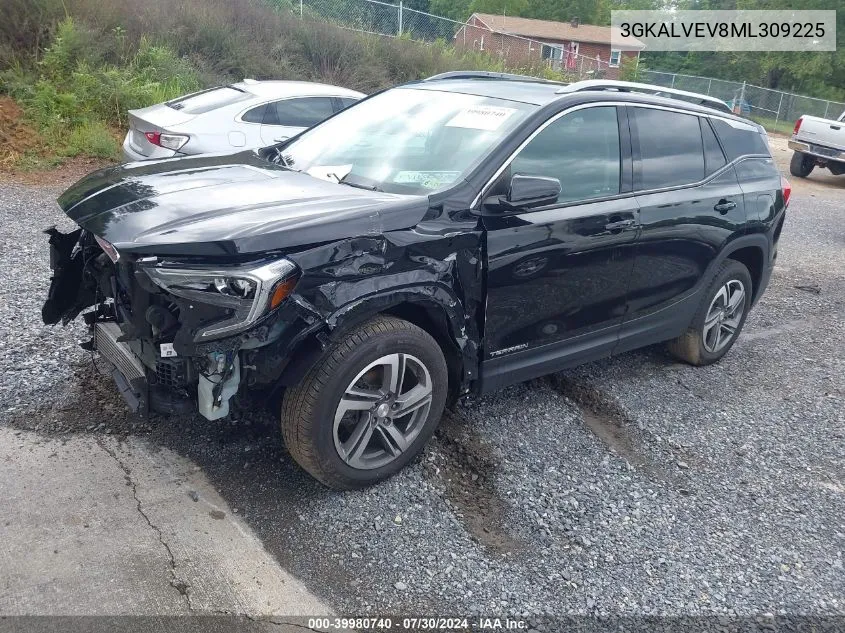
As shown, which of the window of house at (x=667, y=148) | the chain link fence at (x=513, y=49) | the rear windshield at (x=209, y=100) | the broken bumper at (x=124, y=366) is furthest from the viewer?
the chain link fence at (x=513, y=49)

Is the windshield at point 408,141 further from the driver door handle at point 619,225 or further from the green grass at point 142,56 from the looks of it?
the green grass at point 142,56

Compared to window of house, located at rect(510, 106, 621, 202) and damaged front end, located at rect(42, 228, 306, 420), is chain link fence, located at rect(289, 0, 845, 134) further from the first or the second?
damaged front end, located at rect(42, 228, 306, 420)

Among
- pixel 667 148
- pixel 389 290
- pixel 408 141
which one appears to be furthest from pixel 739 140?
pixel 389 290

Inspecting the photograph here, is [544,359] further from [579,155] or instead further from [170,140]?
[170,140]

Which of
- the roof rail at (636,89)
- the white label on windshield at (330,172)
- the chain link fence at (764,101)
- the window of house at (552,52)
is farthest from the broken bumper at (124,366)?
the chain link fence at (764,101)

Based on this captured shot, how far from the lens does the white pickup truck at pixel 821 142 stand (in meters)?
15.9

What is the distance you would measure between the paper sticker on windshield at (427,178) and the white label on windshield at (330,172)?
1.07 ft

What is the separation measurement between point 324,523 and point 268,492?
1.13 ft

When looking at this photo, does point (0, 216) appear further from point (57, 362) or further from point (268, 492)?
point (268, 492)

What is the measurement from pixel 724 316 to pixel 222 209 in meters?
3.79

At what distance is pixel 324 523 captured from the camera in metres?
3.30

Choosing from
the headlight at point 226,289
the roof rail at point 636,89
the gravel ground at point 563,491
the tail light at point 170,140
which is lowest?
the gravel ground at point 563,491

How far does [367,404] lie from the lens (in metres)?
3.37

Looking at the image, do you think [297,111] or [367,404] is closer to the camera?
[367,404]
